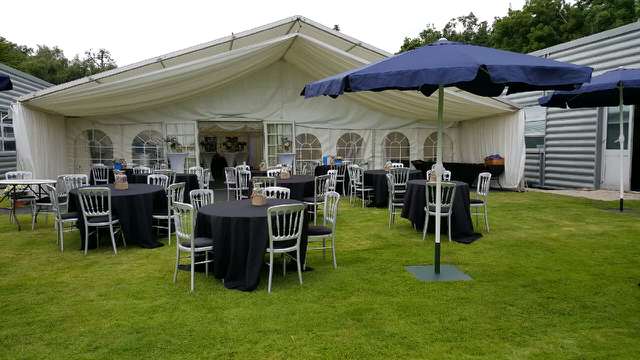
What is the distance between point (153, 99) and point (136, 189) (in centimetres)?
662

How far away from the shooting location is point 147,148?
13578mm

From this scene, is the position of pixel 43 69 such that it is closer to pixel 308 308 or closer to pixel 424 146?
pixel 424 146

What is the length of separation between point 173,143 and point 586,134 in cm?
1164

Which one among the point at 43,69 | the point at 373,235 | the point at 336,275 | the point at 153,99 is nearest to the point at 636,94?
the point at 373,235

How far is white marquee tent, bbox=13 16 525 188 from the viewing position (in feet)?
33.0

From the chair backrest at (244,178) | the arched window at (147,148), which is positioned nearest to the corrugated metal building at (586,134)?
the chair backrest at (244,178)

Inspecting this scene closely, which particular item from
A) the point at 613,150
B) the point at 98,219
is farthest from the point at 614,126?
the point at 98,219

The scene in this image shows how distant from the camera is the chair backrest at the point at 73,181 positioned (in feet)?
24.1

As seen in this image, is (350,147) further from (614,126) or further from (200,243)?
(200,243)

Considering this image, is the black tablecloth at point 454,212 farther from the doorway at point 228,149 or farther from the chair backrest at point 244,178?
the doorway at point 228,149

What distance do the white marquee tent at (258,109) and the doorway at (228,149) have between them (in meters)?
4.33

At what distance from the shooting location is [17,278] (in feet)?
15.4

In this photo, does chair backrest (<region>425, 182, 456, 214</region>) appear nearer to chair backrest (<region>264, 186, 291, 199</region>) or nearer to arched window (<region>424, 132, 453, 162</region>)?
chair backrest (<region>264, 186, 291, 199</region>)

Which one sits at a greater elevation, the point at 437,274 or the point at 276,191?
the point at 276,191
